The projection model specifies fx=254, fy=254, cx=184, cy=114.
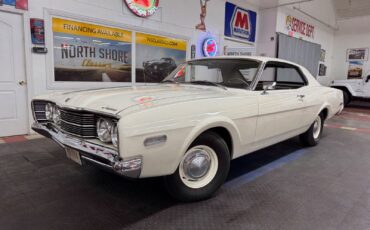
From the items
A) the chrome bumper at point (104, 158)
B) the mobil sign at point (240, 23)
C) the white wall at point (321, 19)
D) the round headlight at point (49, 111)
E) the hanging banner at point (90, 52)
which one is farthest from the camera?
the white wall at point (321, 19)

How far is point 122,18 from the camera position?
5.55m

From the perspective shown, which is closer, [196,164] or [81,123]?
[81,123]

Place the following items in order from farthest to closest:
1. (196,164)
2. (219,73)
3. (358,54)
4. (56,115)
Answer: (358,54) → (219,73) → (56,115) → (196,164)

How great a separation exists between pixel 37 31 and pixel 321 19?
12709 millimetres

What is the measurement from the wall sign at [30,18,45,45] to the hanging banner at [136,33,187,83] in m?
2.04

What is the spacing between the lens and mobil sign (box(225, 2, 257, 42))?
27.4 ft

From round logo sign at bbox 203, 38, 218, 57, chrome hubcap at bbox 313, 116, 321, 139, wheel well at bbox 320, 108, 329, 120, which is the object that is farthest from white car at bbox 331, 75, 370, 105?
chrome hubcap at bbox 313, 116, 321, 139

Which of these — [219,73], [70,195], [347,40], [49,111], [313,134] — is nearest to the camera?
[70,195]

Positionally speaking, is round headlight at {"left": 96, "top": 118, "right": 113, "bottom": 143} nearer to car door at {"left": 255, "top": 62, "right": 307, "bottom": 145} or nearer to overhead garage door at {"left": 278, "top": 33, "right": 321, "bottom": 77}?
car door at {"left": 255, "top": 62, "right": 307, "bottom": 145}

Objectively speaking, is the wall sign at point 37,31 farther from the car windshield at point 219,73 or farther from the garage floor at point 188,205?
the car windshield at point 219,73

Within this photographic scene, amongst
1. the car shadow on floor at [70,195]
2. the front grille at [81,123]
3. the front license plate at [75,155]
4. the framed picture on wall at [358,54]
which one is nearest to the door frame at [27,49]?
the car shadow on floor at [70,195]

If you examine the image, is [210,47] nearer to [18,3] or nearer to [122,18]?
[122,18]

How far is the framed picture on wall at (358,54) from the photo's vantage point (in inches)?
508

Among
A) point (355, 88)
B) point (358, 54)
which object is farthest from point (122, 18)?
point (358, 54)
